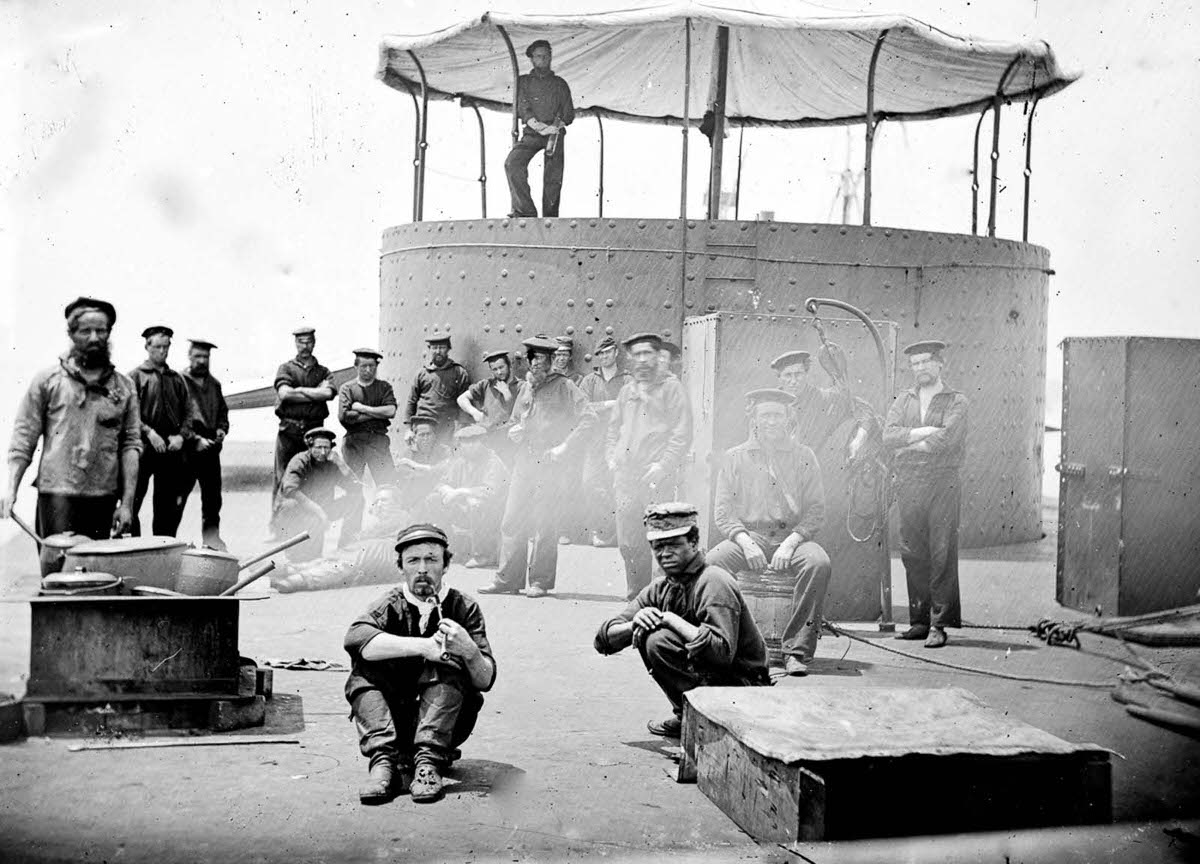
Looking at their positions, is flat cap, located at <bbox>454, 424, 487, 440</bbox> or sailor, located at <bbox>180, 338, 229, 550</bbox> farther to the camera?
flat cap, located at <bbox>454, 424, 487, 440</bbox>

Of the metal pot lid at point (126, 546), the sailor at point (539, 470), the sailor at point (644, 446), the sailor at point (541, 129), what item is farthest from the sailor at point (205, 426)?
the metal pot lid at point (126, 546)

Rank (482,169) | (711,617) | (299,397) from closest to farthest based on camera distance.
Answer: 1. (711,617)
2. (299,397)
3. (482,169)

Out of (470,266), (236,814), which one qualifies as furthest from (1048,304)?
(236,814)

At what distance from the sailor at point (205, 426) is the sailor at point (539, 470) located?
2081 mm

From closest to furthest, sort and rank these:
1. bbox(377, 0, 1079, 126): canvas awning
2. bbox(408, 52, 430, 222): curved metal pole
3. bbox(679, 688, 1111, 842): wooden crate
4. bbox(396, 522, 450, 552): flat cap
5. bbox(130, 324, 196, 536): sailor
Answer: bbox(679, 688, 1111, 842): wooden crate < bbox(396, 522, 450, 552): flat cap < bbox(130, 324, 196, 536): sailor < bbox(377, 0, 1079, 126): canvas awning < bbox(408, 52, 430, 222): curved metal pole

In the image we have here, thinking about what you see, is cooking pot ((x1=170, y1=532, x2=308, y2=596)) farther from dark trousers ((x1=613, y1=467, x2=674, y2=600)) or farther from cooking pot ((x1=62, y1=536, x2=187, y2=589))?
dark trousers ((x1=613, y1=467, x2=674, y2=600))

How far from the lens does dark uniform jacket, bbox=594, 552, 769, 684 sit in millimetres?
5090

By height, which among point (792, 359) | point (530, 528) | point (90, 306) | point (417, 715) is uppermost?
point (90, 306)

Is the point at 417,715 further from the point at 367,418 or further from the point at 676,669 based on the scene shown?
the point at 367,418

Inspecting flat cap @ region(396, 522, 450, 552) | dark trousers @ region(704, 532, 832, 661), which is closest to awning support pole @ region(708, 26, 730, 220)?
dark trousers @ region(704, 532, 832, 661)

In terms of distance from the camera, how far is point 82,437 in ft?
21.1

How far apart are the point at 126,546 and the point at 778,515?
10.6 ft

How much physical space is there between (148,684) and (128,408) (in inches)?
66.8

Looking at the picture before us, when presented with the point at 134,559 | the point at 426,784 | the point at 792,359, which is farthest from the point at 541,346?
the point at 426,784
